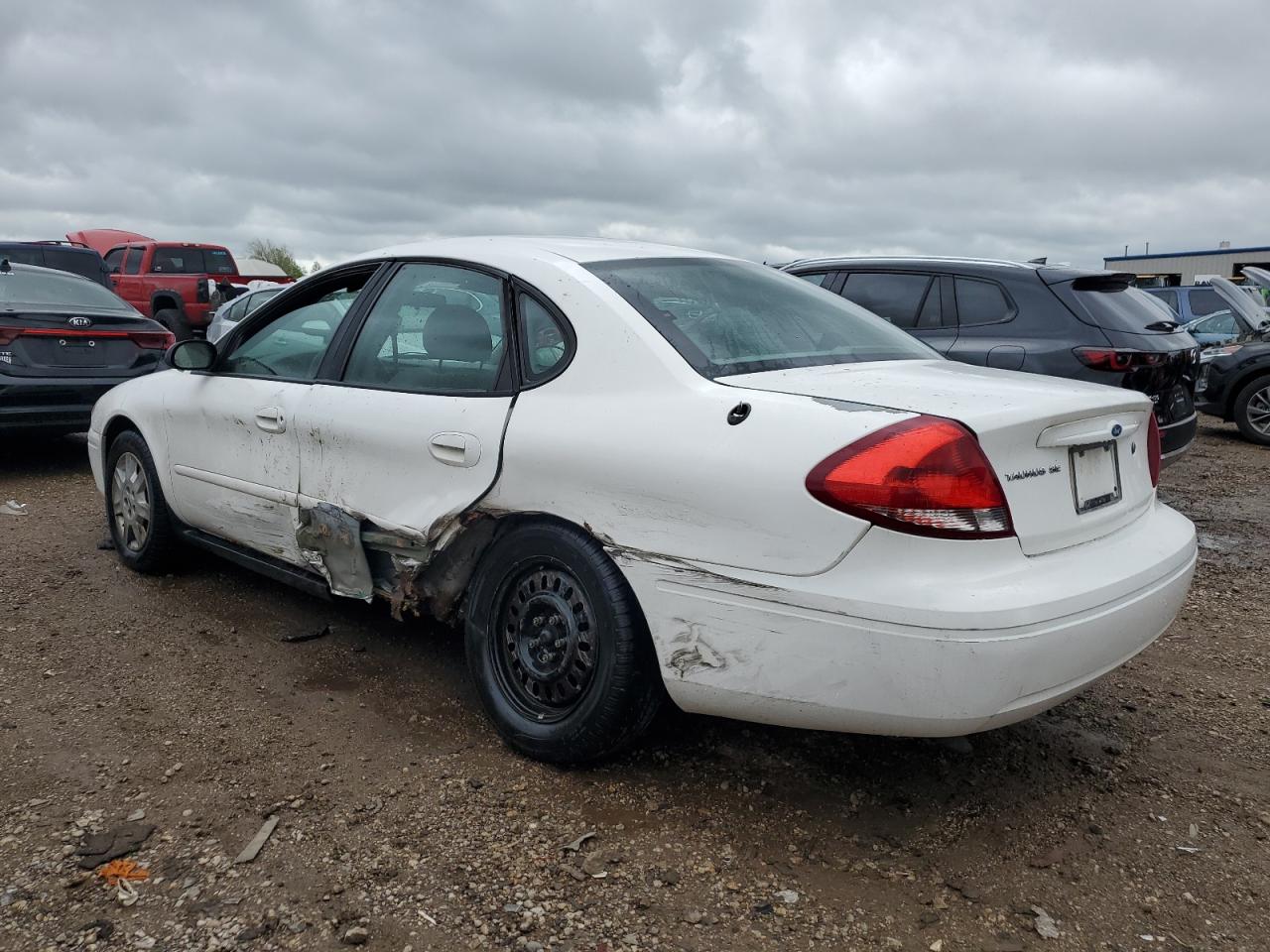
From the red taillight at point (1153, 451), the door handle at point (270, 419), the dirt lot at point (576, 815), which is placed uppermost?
the door handle at point (270, 419)

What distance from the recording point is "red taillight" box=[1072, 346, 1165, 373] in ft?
19.4

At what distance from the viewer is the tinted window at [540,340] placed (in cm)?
309

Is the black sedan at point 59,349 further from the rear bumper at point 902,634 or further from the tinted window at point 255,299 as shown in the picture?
the rear bumper at point 902,634

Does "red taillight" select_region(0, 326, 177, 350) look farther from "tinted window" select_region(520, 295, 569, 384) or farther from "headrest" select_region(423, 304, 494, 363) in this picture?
"tinted window" select_region(520, 295, 569, 384)

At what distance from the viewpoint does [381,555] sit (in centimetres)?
353

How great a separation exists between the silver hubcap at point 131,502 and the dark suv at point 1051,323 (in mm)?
4564

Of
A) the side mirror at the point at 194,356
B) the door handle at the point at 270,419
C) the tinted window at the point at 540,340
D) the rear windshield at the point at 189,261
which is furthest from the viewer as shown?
the rear windshield at the point at 189,261

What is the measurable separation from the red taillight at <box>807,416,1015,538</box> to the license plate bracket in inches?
15.0

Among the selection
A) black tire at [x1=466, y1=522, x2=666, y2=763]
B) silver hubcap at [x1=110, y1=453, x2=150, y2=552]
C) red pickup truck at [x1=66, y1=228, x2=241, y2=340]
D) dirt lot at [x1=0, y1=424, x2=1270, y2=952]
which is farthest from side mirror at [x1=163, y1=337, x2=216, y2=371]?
red pickup truck at [x1=66, y1=228, x2=241, y2=340]

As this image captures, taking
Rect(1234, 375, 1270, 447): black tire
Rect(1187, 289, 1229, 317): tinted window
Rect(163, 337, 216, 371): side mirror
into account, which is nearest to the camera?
Rect(163, 337, 216, 371): side mirror

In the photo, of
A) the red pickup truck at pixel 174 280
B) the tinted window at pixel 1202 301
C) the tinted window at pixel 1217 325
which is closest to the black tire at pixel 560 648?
the tinted window at pixel 1217 325

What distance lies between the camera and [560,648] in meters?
2.98

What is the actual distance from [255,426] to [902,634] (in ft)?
8.80

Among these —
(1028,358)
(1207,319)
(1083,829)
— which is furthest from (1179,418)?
(1207,319)
